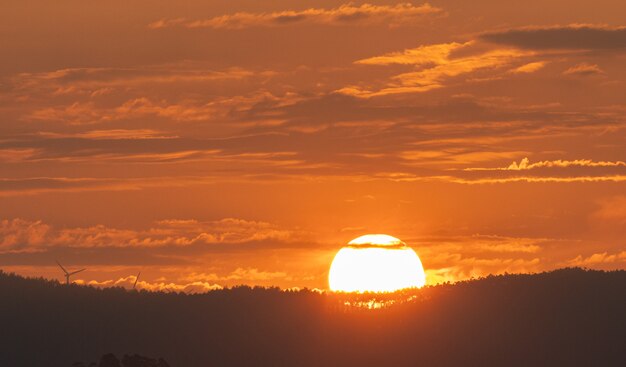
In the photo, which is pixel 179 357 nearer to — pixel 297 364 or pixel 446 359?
pixel 297 364

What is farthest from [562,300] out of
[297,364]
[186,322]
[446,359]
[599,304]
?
[186,322]

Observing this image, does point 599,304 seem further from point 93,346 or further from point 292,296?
point 93,346

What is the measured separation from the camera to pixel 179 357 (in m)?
116

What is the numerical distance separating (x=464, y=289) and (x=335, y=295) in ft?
32.7

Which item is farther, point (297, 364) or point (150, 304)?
point (150, 304)

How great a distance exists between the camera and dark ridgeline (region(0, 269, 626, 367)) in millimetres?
113688

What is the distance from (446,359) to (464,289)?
8167 millimetres

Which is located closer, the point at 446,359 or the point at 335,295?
the point at 446,359

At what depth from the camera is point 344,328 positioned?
11675 centimetres

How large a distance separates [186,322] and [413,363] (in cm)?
1893

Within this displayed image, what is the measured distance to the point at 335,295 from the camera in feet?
399

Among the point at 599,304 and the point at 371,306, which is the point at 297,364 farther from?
the point at 599,304

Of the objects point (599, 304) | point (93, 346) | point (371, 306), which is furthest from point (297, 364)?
point (599, 304)

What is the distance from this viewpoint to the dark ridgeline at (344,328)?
11369 centimetres
